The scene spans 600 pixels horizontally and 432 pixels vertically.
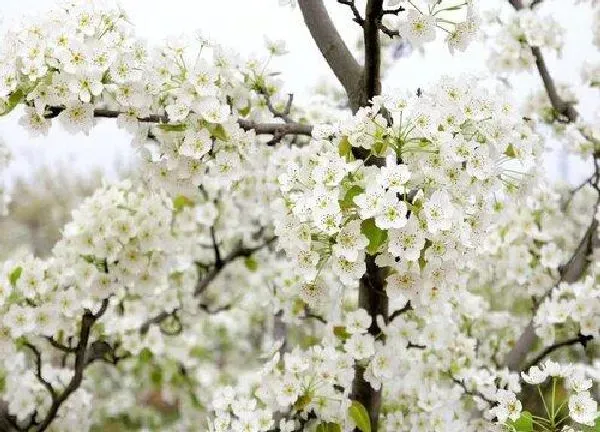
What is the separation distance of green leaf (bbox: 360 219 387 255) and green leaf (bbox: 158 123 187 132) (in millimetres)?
530

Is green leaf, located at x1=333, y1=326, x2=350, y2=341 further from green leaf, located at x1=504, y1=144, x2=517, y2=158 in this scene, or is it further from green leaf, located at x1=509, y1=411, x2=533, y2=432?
green leaf, located at x1=504, y1=144, x2=517, y2=158

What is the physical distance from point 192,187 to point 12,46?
541mm

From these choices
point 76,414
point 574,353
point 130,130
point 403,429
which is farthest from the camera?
point 574,353

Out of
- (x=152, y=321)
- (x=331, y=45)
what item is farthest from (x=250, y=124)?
(x=152, y=321)

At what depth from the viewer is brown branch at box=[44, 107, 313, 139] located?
1809mm

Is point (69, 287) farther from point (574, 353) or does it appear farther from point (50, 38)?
point (574, 353)

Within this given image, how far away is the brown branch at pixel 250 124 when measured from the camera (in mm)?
1809

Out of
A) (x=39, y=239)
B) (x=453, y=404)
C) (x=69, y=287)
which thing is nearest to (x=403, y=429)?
(x=453, y=404)

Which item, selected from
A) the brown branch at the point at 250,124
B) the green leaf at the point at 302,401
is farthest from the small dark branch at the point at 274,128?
the green leaf at the point at 302,401

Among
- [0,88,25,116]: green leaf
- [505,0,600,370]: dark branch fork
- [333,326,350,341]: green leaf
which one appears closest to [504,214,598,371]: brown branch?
[505,0,600,370]: dark branch fork

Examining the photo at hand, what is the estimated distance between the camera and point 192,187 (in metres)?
1.98

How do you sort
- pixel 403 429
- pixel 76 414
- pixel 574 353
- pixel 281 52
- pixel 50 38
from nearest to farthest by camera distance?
1. pixel 50 38
2. pixel 281 52
3. pixel 403 429
4. pixel 76 414
5. pixel 574 353

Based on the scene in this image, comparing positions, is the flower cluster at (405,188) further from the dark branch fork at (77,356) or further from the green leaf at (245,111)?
the dark branch fork at (77,356)

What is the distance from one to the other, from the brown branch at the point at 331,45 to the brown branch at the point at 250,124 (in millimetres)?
165
